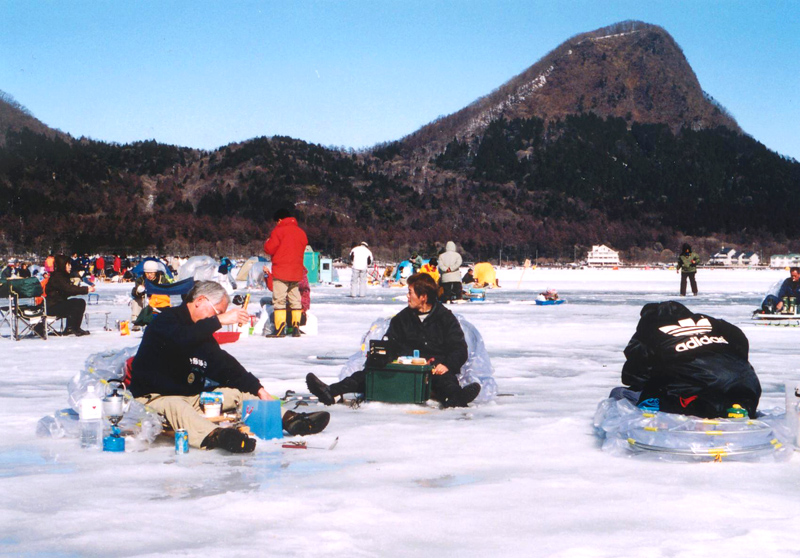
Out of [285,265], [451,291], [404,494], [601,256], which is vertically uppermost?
[601,256]

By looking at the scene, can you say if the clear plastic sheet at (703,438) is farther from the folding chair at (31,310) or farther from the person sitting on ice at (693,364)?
the folding chair at (31,310)

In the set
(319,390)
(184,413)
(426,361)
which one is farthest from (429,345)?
(184,413)

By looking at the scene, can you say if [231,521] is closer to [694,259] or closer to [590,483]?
[590,483]

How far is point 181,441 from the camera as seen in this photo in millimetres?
5082

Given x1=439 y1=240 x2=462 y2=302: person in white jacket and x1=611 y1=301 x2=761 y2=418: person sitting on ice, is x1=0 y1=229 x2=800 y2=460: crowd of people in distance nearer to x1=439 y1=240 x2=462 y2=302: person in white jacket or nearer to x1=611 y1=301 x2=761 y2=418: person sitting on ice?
x1=611 y1=301 x2=761 y2=418: person sitting on ice

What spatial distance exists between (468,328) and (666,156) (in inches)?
7206

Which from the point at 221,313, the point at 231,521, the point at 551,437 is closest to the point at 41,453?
the point at 221,313

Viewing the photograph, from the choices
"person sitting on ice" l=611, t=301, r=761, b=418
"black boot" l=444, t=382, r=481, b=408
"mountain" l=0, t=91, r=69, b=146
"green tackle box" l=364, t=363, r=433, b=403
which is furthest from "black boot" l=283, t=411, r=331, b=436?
"mountain" l=0, t=91, r=69, b=146

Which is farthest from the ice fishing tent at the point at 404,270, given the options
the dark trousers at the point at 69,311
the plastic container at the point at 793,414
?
the plastic container at the point at 793,414

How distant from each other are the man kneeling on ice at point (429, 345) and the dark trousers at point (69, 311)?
6703 mm

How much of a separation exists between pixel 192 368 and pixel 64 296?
291 inches

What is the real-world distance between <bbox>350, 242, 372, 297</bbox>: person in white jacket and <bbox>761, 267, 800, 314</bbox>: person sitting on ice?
9051mm

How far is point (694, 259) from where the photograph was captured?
2378 centimetres

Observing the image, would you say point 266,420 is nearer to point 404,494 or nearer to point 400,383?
point 404,494
